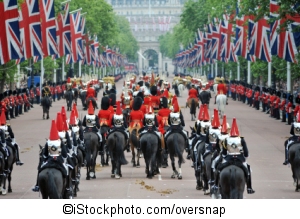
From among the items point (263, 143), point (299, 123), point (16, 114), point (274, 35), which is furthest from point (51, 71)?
point (299, 123)

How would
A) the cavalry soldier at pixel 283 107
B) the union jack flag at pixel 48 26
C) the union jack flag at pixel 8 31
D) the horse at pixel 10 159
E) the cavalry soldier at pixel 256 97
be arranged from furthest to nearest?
the cavalry soldier at pixel 256 97, the union jack flag at pixel 48 26, the cavalry soldier at pixel 283 107, the union jack flag at pixel 8 31, the horse at pixel 10 159

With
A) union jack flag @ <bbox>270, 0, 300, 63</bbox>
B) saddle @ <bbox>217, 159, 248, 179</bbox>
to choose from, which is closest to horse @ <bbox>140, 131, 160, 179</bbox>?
saddle @ <bbox>217, 159, 248, 179</bbox>

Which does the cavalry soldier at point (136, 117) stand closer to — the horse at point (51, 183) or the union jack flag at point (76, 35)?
the horse at point (51, 183)

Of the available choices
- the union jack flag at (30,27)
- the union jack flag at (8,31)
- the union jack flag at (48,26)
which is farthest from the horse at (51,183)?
the union jack flag at (48,26)

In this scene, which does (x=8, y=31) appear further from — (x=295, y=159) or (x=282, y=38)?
(x=295, y=159)

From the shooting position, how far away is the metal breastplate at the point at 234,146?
19.3 metres

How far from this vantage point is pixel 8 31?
137ft

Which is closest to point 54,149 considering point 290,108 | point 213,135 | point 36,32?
point 213,135

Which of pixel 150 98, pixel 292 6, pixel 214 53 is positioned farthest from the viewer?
pixel 214 53

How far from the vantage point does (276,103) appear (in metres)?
52.6

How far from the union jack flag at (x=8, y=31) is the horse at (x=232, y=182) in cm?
2424

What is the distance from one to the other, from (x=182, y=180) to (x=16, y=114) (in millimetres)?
30384

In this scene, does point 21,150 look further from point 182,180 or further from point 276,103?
point 276,103

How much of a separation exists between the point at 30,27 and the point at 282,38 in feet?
43.9
